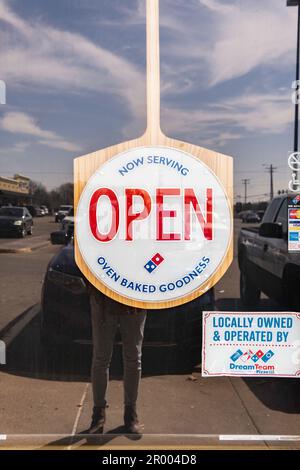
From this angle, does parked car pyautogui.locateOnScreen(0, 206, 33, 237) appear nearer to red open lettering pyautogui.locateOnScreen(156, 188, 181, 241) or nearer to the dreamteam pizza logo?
red open lettering pyautogui.locateOnScreen(156, 188, 181, 241)

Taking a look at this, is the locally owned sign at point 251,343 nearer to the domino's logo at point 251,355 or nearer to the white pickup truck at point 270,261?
the domino's logo at point 251,355

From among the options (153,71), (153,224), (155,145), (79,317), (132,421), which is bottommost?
(132,421)

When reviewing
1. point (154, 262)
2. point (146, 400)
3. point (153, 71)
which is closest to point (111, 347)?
point (146, 400)

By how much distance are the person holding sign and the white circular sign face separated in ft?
0.34

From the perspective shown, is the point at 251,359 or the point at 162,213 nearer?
the point at 162,213

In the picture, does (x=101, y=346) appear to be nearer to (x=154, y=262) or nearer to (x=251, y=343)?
(x=154, y=262)

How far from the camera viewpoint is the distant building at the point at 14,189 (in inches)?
144

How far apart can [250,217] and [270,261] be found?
0.32 metres

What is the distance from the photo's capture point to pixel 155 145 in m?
3.50

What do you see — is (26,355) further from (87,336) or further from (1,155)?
(1,155)

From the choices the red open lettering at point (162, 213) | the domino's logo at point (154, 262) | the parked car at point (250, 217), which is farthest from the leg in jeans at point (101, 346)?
the parked car at point (250, 217)

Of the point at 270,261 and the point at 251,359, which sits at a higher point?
the point at 270,261

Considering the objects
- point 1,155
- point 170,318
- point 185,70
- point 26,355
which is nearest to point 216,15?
point 185,70

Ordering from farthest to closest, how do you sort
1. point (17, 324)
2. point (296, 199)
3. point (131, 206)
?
point (17, 324), point (296, 199), point (131, 206)
